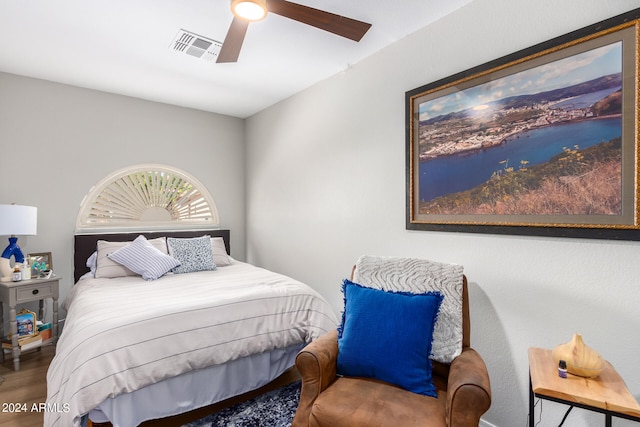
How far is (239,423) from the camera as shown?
6.61ft

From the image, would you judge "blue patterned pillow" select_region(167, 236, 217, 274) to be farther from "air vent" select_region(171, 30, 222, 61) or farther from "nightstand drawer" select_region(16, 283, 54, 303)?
"air vent" select_region(171, 30, 222, 61)

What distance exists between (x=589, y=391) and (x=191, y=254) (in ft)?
10.4

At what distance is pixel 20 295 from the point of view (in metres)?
2.75

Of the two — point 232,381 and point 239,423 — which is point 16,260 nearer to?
point 232,381

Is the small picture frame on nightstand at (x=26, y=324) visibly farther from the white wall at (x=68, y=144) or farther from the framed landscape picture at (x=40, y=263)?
the white wall at (x=68, y=144)

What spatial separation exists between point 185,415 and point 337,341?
1.17 m

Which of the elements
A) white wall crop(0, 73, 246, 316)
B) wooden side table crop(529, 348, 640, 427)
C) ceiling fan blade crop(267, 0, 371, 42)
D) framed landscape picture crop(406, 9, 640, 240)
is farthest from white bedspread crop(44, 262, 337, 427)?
ceiling fan blade crop(267, 0, 371, 42)

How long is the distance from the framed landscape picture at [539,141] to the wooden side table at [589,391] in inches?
25.6

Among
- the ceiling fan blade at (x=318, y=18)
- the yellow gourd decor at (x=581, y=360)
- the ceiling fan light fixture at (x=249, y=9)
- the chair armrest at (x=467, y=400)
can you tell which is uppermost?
the ceiling fan blade at (x=318, y=18)

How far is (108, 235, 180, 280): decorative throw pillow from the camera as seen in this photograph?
120 inches

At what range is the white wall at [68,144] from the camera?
3.13 m

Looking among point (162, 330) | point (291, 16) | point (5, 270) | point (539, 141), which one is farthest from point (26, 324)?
point (539, 141)

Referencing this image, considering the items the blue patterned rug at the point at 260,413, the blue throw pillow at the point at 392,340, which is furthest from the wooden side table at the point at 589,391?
the blue patterned rug at the point at 260,413

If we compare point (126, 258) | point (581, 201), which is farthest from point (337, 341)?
point (126, 258)
